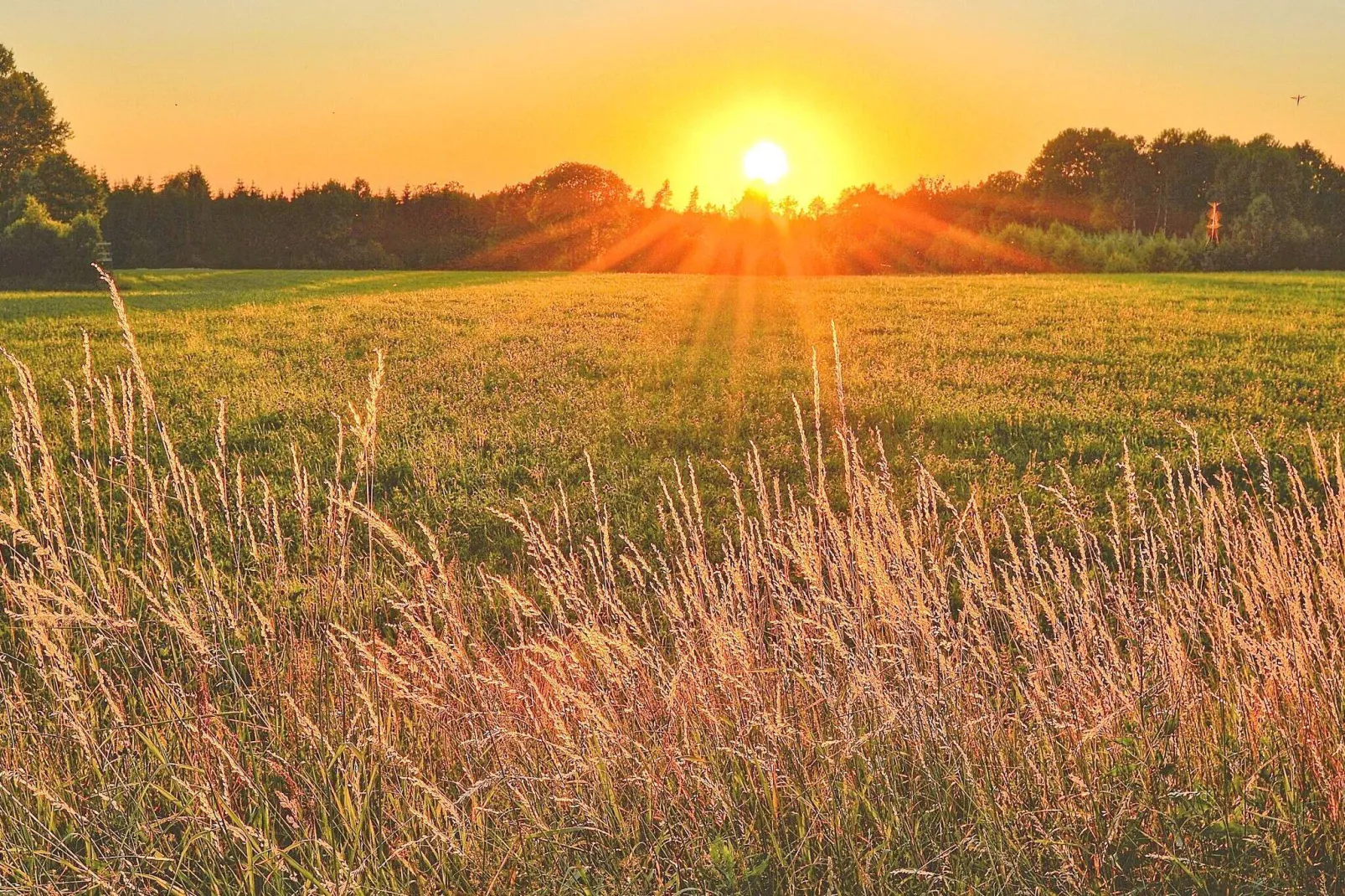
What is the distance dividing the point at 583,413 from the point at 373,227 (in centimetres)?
5565

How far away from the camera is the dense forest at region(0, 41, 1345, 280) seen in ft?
141

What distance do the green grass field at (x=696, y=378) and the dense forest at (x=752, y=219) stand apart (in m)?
24.1

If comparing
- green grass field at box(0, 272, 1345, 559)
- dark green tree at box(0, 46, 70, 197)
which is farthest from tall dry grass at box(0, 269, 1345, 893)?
dark green tree at box(0, 46, 70, 197)

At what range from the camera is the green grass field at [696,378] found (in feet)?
24.3

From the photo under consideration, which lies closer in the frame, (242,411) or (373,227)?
(242,411)

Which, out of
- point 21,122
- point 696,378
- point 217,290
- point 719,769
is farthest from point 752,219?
point 719,769

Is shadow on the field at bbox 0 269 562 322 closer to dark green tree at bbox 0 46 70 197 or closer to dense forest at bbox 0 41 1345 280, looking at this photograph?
dense forest at bbox 0 41 1345 280

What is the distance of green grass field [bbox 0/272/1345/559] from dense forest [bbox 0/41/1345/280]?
24.1 m

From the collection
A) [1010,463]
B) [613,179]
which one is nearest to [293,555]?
[1010,463]

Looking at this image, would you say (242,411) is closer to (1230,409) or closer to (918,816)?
(918,816)

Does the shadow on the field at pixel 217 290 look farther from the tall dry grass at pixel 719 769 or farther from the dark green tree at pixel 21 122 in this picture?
the dark green tree at pixel 21 122

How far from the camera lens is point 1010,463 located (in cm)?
727

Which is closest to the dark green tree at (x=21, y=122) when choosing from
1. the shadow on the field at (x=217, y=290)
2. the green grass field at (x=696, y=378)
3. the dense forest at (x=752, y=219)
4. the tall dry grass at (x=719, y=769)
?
the dense forest at (x=752, y=219)

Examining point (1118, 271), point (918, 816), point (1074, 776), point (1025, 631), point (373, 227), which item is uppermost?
point (373, 227)
